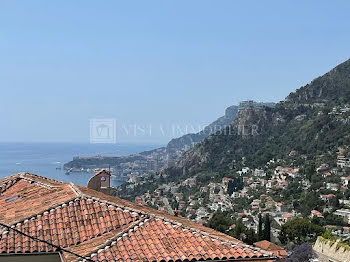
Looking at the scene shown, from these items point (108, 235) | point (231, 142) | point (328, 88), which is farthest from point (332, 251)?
point (328, 88)

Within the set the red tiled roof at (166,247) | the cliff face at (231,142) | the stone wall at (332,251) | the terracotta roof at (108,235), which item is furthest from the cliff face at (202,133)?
the red tiled roof at (166,247)

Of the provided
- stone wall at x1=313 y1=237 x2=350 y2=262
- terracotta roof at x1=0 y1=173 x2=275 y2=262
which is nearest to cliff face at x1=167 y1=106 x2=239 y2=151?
stone wall at x1=313 y1=237 x2=350 y2=262

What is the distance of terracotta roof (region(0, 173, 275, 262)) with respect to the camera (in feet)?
18.1

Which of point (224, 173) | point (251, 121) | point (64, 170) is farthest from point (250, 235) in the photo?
point (64, 170)

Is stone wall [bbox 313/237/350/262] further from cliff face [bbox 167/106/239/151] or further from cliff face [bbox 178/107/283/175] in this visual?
cliff face [bbox 167/106/239/151]

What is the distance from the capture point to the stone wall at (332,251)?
19.0 meters

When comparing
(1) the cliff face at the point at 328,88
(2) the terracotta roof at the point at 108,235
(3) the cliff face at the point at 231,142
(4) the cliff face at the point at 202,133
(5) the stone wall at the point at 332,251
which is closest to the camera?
(2) the terracotta roof at the point at 108,235

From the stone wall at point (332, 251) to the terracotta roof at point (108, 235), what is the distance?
1488 centimetres

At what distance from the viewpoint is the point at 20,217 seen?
260 inches

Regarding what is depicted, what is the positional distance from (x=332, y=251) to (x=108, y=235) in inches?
712

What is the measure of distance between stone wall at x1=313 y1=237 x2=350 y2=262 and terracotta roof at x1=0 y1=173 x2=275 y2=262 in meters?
14.9

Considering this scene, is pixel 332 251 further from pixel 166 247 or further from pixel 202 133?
pixel 202 133

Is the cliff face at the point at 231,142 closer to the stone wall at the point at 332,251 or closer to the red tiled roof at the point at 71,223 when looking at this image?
the stone wall at the point at 332,251

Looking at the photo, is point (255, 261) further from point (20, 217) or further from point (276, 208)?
point (276, 208)
